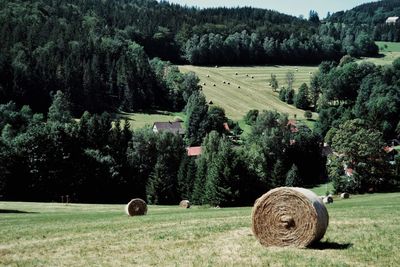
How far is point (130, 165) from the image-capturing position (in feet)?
270

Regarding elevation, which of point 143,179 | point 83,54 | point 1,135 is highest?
point 83,54

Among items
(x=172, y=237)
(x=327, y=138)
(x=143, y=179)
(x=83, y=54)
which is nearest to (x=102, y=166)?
(x=143, y=179)

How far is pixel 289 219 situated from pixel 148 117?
112 metres

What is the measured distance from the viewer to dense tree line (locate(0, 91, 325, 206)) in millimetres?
66562

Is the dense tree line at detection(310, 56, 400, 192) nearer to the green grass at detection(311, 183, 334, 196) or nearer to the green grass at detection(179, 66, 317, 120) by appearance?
the green grass at detection(311, 183, 334, 196)

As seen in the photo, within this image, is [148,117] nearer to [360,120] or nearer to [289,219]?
[360,120]

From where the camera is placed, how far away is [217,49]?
192 metres

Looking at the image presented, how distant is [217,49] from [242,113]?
6078 centimetres

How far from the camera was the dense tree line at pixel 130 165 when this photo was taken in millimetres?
66562

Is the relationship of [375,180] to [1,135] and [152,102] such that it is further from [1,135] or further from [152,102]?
[152,102]

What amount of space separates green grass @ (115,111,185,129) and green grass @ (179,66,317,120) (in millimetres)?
13230

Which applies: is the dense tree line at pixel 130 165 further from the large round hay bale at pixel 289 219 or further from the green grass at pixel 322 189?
the large round hay bale at pixel 289 219

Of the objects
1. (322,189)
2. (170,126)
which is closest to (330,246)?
(322,189)

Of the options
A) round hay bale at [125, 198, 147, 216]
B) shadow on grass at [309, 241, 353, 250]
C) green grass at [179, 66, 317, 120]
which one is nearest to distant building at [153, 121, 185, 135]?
green grass at [179, 66, 317, 120]
